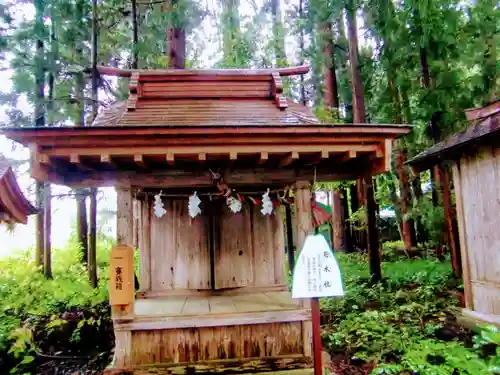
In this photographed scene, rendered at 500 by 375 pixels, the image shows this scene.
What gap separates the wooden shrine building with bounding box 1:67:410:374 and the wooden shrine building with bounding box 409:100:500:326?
214cm

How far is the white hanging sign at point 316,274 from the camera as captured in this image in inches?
155

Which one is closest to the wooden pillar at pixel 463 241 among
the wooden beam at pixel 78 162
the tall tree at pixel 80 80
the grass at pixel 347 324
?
the grass at pixel 347 324

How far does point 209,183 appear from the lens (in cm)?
538

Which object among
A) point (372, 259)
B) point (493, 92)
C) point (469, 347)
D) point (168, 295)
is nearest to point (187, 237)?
point (168, 295)

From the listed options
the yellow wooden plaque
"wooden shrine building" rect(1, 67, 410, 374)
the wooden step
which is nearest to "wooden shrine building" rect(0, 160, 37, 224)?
"wooden shrine building" rect(1, 67, 410, 374)

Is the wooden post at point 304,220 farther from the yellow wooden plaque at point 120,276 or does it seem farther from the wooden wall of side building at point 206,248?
the yellow wooden plaque at point 120,276

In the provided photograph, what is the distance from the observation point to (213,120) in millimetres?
5816

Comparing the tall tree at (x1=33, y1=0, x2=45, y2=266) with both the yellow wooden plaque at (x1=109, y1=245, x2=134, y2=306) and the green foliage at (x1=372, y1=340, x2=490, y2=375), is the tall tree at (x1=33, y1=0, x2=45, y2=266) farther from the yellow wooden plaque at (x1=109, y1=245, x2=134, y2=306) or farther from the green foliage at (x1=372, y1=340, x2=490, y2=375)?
the green foliage at (x1=372, y1=340, x2=490, y2=375)

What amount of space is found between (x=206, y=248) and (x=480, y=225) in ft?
16.1

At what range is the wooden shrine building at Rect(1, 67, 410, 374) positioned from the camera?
4516 mm

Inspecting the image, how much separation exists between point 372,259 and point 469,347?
4786mm

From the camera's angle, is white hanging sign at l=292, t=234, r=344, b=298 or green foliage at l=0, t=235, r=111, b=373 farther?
green foliage at l=0, t=235, r=111, b=373

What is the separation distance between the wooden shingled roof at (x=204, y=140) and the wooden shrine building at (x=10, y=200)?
2.75 ft

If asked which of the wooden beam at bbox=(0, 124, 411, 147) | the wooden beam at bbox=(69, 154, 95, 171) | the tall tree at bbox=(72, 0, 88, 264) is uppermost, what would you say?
the tall tree at bbox=(72, 0, 88, 264)
